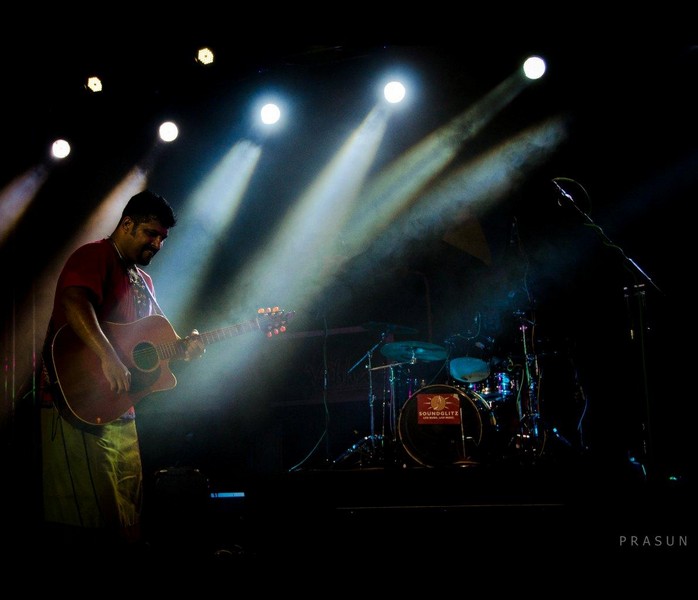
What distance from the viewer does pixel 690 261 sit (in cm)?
571

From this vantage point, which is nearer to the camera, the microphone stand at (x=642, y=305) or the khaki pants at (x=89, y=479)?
the khaki pants at (x=89, y=479)

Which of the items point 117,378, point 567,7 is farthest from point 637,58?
point 117,378

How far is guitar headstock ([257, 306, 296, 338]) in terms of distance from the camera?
14.9 feet

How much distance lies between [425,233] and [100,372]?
483 centimetres

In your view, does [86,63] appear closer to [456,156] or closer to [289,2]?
[289,2]

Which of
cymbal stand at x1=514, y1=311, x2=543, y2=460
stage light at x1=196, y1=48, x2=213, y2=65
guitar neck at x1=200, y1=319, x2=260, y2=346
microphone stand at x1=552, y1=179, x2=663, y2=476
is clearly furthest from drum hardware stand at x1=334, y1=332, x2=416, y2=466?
stage light at x1=196, y1=48, x2=213, y2=65

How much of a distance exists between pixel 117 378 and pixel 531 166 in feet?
16.2

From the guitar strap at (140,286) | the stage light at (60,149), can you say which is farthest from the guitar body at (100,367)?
the stage light at (60,149)

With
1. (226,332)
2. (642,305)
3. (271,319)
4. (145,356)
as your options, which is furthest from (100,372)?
(642,305)

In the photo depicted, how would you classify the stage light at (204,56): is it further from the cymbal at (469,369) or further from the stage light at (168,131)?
the cymbal at (469,369)

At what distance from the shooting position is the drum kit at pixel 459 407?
5746 mm

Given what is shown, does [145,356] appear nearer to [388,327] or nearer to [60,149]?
[388,327]

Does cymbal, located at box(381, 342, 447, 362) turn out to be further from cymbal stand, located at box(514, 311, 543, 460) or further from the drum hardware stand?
cymbal stand, located at box(514, 311, 543, 460)

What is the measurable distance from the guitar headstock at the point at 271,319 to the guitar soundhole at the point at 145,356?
112 cm
